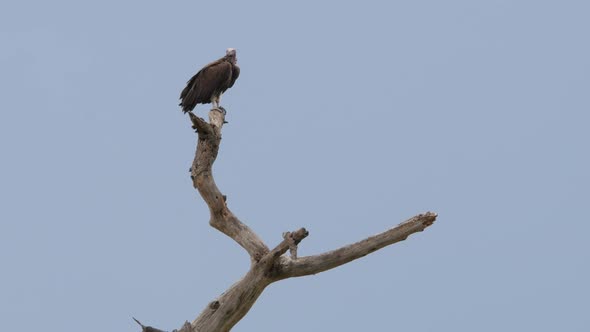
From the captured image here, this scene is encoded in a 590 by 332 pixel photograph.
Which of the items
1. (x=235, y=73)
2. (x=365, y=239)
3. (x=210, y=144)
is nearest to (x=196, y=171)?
(x=210, y=144)

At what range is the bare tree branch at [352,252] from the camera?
29.8ft

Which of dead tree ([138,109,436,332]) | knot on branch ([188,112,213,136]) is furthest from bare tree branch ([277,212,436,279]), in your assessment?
knot on branch ([188,112,213,136])

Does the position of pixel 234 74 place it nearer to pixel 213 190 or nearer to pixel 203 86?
pixel 203 86

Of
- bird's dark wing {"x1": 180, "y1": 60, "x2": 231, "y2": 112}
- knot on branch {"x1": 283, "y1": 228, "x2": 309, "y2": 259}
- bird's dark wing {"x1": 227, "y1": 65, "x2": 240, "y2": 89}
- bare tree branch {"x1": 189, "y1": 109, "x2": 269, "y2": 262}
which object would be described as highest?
bird's dark wing {"x1": 227, "y1": 65, "x2": 240, "y2": 89}

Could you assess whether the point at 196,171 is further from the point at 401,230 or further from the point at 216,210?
the point at 401,230

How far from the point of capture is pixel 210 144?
10102mm

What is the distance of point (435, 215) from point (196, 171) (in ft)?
8.32

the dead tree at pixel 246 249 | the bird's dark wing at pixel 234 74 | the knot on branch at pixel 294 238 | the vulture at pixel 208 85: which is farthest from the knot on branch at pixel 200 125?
the bird's dark wing at pixel 234 74

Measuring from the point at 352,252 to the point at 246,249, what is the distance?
117cm

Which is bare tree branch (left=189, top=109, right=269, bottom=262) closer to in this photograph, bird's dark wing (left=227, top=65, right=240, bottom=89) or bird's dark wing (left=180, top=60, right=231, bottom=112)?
bird's dark wing (left=180, top=60, right=231, bottom=112)

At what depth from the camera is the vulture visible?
42.4 feet

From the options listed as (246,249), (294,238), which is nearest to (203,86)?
(246,249)

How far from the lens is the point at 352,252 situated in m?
9.52

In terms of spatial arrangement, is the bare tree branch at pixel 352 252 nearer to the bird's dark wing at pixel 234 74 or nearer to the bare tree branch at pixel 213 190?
the bare tree branch at pixel 213 190
